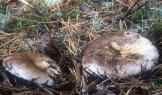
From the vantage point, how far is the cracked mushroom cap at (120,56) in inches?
61.1

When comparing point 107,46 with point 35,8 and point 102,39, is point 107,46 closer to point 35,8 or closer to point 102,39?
point 102,39

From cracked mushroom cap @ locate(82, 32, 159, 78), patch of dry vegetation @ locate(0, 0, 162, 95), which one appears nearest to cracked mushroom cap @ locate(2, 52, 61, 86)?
patch of dry vegetation @ locate(0, 0, 162, 95)

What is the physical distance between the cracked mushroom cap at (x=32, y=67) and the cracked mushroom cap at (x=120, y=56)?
6.4 inches

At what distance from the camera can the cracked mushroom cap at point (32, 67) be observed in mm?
1557

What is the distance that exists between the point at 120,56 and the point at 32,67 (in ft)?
1.34

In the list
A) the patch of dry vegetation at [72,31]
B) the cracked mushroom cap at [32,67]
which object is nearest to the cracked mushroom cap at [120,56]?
the patch of dry vegetation at [72,31]

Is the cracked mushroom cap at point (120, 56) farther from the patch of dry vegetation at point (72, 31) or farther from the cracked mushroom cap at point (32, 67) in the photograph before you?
the cracked mushroom cap at point (32, 67)

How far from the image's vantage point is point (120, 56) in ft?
5.23

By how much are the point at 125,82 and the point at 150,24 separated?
1.79 feet

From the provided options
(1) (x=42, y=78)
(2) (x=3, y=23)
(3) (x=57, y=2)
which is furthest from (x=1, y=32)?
(1) (x=42, y=78)

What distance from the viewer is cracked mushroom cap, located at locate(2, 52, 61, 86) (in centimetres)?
156

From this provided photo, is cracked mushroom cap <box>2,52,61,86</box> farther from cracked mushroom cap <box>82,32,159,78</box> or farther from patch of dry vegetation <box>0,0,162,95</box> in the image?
cracked mushroom cap <box>82,32,159,78</box>

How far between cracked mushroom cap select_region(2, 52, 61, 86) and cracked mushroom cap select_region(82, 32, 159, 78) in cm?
16

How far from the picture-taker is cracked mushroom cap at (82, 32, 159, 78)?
5.09 ft
